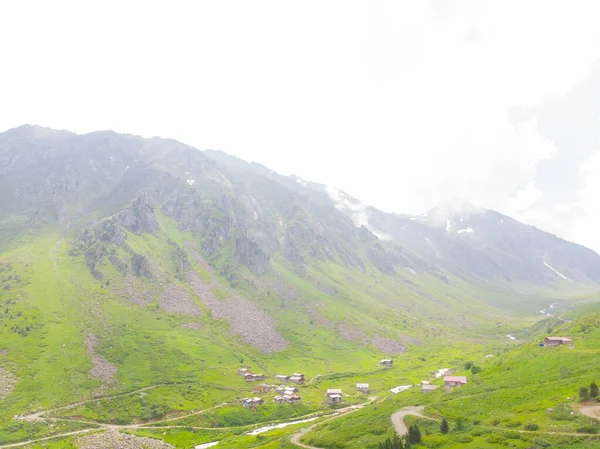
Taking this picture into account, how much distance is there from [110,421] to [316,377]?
3278 inches

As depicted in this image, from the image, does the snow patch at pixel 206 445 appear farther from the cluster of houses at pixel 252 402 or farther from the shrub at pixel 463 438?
the shrub at pixel 463 438

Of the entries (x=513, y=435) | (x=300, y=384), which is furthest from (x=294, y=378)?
(x=513, y=435)

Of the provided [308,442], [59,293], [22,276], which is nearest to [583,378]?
[308,442]

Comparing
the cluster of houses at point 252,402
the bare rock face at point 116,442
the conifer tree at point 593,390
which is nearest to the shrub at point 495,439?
the conifer tree at point 593,390

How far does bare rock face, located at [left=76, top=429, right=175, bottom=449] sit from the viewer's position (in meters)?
89.3

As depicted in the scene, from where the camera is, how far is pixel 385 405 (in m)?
96.3

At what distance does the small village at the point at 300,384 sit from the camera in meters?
105

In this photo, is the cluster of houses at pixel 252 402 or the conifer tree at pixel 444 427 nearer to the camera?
the conifer tree at pixel 444 427

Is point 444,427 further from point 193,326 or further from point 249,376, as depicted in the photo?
point 193,326

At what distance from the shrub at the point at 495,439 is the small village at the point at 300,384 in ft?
150

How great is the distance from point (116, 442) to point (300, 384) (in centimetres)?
7665

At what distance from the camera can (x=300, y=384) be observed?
15238 cm

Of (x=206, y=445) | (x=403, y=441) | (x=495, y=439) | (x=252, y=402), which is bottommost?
(x=252, y=402)

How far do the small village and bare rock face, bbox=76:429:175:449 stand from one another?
36.9 meters
